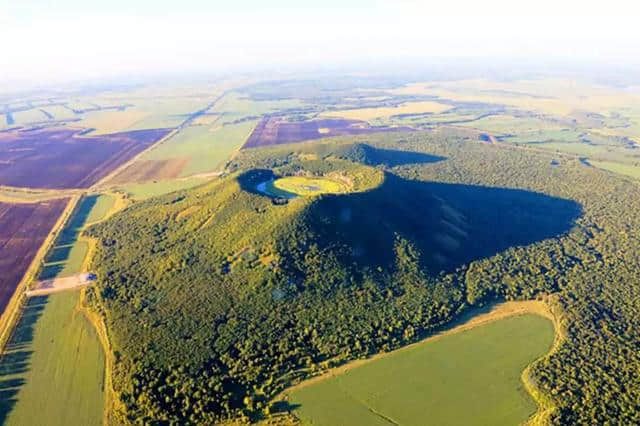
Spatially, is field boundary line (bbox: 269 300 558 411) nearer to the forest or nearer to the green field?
the forest

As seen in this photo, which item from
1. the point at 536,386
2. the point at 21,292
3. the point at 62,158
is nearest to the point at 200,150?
the point at 62,158

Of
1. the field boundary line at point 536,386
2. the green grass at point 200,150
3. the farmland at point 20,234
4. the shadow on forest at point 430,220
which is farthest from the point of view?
the green grass at point 200,150

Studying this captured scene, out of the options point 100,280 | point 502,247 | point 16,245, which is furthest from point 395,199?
point 16,245

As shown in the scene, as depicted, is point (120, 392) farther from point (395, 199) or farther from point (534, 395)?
point (395, 199)

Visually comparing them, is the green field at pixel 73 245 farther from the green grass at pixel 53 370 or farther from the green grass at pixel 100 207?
the green grass at pixel 53 370

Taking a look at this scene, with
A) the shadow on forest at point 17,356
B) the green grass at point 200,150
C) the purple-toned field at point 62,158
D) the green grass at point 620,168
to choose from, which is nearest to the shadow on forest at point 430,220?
the shadow on forest at point 17,356

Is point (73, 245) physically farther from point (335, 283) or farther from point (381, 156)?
point (381, 156)

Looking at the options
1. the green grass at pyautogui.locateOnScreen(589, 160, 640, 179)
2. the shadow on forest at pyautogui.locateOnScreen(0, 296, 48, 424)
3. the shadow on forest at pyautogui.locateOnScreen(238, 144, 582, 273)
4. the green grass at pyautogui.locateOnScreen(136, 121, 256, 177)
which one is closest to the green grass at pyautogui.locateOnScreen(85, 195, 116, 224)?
the green grass at pyautogui.locateOnScreen(136, 121, 256, 177)
